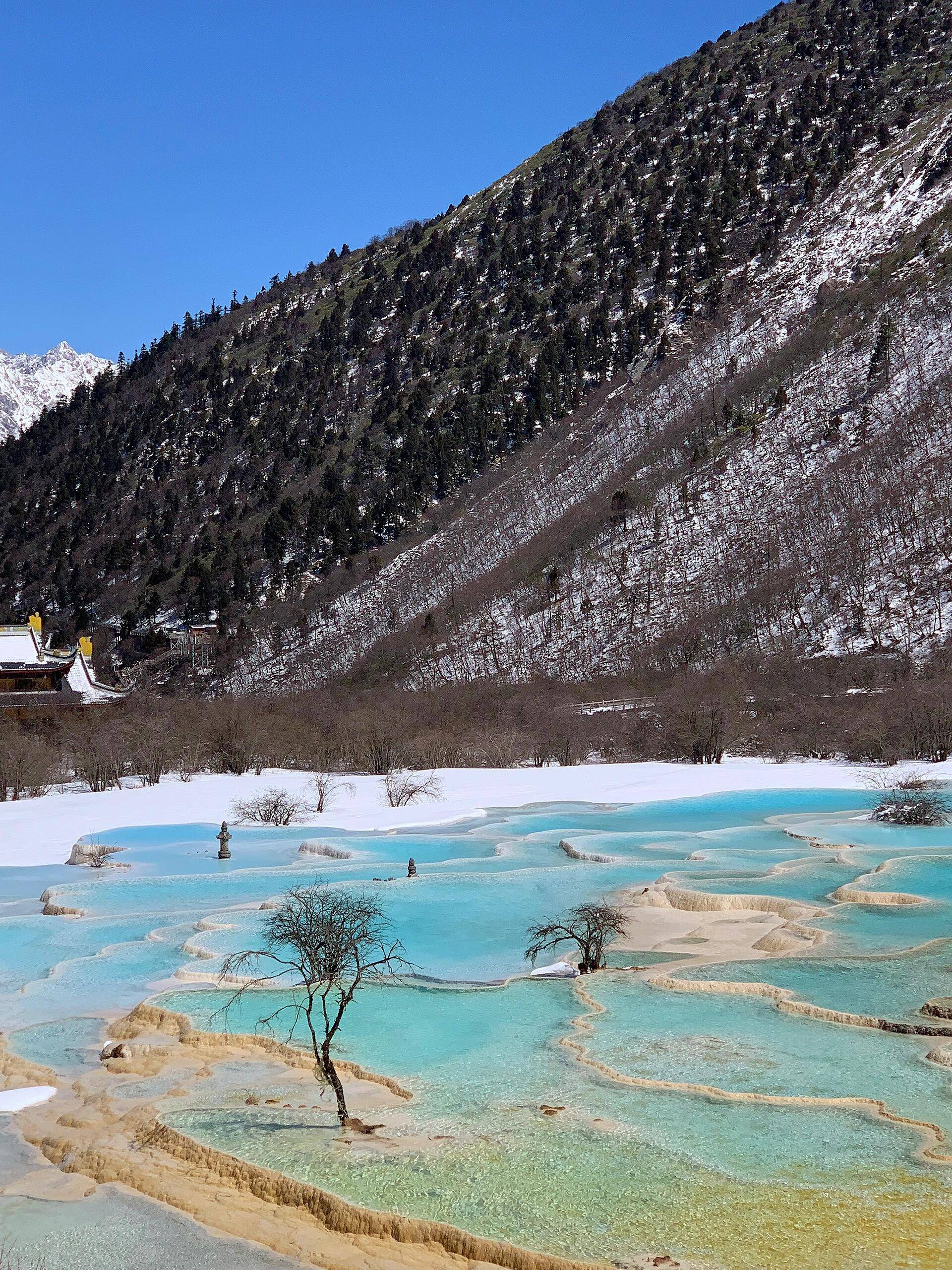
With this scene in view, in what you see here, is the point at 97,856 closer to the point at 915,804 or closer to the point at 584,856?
the point at 584,856

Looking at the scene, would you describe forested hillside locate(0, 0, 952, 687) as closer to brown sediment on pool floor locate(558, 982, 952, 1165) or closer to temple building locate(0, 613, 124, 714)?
temple building locate(0, 613, 124, 714)

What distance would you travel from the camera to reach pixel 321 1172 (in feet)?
25.3

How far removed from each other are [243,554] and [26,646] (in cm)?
4780

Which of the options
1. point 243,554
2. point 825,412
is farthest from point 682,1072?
point 243,554

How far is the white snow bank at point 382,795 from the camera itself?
26.5 m

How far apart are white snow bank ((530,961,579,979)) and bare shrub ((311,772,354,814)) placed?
1682 centimetres

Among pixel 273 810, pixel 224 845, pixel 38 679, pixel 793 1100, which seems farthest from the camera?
pixel 38 679

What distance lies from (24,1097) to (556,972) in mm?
6008

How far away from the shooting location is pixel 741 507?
63844mm

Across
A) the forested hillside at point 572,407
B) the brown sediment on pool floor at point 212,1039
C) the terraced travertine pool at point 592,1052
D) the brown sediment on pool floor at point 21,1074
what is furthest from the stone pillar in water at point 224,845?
the forested hillside at point 572,407

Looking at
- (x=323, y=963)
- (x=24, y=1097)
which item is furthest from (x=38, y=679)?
(x=323, y=963)

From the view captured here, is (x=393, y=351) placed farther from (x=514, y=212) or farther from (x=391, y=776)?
(x=391, y=776)

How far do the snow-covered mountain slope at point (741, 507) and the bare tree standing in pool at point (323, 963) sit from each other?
39186 mm

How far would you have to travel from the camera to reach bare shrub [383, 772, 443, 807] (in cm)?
3098
